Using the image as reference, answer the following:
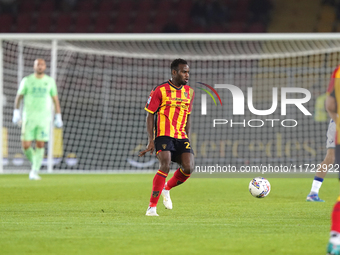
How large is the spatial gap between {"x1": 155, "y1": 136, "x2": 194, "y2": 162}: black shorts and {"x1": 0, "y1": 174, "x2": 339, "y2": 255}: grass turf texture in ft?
2.06

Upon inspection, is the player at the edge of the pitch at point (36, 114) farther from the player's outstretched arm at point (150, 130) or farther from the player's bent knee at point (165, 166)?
the player's bent knee at point (165, 166)

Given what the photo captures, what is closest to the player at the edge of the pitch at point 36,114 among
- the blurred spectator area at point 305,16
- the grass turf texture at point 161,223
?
the grass turf texture at point 161,223

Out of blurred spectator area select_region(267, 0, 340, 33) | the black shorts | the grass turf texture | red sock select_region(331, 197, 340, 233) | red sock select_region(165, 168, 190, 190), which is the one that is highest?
blurred spectator area select_region(267, 0, 340, 33)

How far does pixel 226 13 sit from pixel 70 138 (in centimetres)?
1011

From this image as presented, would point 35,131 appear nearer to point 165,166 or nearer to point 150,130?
point 150,130

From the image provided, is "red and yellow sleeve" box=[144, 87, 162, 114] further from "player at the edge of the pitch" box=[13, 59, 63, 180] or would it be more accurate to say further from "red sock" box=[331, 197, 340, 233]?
"player at the edge of the pitch" box=[13, 59, 63, 180]

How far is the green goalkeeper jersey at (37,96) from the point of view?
1061 centimetres

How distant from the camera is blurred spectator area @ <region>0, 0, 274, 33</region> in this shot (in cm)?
2155

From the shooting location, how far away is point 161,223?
4.71m

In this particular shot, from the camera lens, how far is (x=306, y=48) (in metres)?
16.5

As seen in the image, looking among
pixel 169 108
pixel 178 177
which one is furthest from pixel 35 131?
pixel 169 108

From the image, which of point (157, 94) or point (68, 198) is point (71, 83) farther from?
point (157, 94)

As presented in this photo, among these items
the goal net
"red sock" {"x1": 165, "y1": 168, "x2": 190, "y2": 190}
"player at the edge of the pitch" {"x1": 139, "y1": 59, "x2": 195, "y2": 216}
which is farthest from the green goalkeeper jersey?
"player at the edge of the pitch" {"x1": 139, "y1": 59, "x2": 195, "y2": 216}

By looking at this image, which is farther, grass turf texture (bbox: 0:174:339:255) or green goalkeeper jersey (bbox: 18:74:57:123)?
green goalkeeper jersey (bbox: 18:74:57:123)
